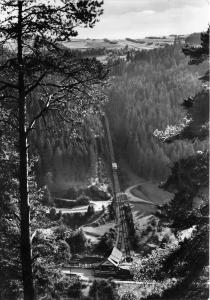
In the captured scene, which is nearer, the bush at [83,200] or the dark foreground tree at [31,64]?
the dark foreground tree at [31,64]

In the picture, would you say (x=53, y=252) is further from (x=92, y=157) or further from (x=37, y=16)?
(x=92, y=157)

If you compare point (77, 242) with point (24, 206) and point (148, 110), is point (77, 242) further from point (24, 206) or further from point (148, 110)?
point (148, 110)

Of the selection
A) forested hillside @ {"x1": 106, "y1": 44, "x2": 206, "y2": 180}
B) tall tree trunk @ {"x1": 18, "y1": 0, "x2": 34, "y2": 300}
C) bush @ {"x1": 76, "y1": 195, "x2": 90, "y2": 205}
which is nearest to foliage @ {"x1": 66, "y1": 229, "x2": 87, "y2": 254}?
bush @ {"x1": 76, "y1": 195, "x2": 90, "y2": 205}

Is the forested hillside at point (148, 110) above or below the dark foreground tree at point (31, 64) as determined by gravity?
below

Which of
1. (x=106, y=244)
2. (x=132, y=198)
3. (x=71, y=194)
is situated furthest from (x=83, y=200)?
(x=106, y=244)

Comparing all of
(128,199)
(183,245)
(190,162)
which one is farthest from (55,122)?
(128,199)

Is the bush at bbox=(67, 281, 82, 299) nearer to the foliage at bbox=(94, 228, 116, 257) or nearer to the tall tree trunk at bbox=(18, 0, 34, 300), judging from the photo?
the foliage at bbox=(94, 228, 116, 257)

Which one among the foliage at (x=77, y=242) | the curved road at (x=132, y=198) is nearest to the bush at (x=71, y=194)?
the curved road at (x=132, y=198)

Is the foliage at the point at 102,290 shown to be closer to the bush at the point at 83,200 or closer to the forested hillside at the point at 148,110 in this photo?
the bush at the point at 83,200
